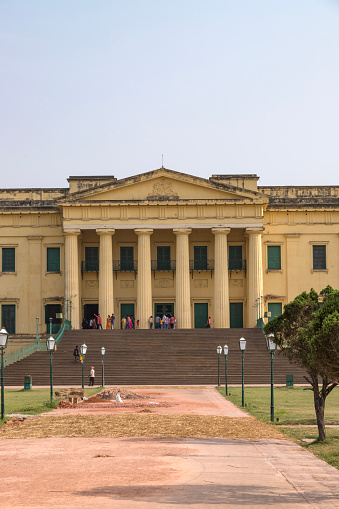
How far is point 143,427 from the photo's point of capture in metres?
23.4

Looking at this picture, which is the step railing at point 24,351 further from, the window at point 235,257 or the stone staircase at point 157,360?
the window at point 235,257

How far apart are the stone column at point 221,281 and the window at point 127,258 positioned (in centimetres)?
712

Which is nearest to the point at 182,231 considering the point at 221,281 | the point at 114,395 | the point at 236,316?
the point at 221,281

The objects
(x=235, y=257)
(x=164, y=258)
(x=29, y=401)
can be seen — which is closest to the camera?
(x=29, y=401)

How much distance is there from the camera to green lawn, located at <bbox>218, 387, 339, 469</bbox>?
18.9 meters

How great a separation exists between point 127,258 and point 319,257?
14.9m

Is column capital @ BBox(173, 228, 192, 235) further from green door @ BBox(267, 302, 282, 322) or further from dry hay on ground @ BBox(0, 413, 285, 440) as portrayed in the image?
dry hay on ground @ BBox(0, 413, 285, 440)

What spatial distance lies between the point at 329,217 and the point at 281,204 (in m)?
3.89

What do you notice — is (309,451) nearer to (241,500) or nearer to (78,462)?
(78,462)

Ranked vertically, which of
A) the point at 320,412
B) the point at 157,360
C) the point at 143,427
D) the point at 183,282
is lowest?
the point at 157,360

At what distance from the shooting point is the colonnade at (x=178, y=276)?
6141 cm

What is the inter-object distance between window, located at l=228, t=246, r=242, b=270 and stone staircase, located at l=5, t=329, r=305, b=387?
27.2 feet

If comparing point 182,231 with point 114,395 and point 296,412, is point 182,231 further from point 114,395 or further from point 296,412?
point 296,412

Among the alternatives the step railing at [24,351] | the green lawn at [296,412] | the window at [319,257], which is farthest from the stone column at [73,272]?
the green lawn at [296,412]
